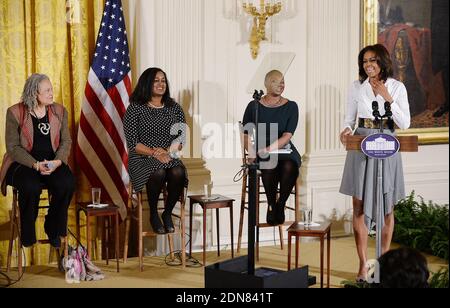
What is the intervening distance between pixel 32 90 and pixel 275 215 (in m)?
2.21

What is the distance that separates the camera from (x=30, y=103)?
5758 millimetres

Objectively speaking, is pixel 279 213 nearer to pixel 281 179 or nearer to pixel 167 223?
pixel 281 179

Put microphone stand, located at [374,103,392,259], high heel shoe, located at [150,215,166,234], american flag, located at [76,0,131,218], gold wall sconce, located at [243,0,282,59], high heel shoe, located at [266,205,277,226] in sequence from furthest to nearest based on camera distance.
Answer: gold wall sconce, located at [243,0,282,59]
high heel shoe, located at [266,205,277,226]
american flag, located at [76,0,131,218]
high heel shoe, located at [150,215,166,234]
microphone stand, located at [374,103,392,259]

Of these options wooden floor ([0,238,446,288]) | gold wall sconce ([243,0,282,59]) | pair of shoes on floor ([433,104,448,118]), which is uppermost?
gold wall sconce ([243,0,282,59])

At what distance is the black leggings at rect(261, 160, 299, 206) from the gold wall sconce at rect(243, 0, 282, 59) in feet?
3.97

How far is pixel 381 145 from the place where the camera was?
476 cm

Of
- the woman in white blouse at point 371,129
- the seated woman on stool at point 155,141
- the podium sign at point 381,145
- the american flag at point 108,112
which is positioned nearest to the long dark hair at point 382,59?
the woman in white blouse at point 371,129

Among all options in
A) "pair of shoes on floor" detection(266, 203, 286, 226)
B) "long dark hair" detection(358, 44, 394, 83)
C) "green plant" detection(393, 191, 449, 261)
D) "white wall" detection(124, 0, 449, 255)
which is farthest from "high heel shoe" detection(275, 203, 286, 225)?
"long dark hair" detection(358, 44, 394, 83)

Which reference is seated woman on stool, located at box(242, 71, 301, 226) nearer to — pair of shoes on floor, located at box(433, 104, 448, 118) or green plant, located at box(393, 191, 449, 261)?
green plant, located at box(393, 191, 449, 261)

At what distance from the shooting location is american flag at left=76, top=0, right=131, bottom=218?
20.8 ft

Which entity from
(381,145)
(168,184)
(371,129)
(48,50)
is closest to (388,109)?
(381,145)

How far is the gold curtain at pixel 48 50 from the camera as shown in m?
6.19

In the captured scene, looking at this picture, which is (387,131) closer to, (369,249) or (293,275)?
(293,275)
